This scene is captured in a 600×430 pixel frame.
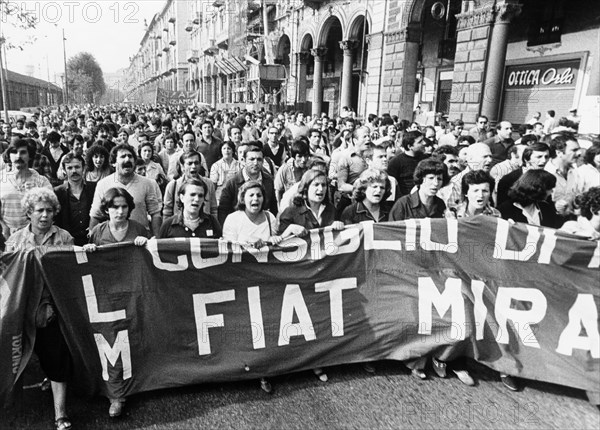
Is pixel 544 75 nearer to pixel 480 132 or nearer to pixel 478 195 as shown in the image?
pixel 480 132

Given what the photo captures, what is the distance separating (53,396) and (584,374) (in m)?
3.91

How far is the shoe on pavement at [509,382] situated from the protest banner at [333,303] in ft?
0.25

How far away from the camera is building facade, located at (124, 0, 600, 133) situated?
538 inches

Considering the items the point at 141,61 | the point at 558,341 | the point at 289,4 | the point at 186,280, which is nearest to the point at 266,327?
the point at 186,280

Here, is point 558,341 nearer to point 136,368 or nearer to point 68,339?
point 136,368

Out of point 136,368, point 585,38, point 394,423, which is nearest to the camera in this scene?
point 394,423

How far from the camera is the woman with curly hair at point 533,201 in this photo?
432 centimetres

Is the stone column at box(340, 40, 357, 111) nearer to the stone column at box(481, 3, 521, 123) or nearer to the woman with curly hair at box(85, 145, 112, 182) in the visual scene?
the stone column at box(481, 3, 521, 123)

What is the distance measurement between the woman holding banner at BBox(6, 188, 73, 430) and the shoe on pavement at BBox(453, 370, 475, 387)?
9.52 feet

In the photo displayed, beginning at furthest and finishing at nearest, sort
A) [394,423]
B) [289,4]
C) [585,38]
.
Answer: [289,4] < [585,38] < [394,423]

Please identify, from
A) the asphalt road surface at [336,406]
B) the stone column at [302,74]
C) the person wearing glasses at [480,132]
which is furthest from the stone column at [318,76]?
the asphalt road surface at [336,406]

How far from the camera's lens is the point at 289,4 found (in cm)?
3081

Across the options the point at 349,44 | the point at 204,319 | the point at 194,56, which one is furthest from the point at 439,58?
the point at 194,56

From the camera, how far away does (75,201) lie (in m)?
4.94
